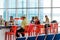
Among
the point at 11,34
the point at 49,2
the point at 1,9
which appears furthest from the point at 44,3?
the point at 11,34

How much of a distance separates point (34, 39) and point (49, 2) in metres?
5.96

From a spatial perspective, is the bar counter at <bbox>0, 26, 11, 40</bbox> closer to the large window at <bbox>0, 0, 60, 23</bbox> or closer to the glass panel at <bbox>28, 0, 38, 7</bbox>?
the large window at <bbox>0, 0, 60, 23</bbox>

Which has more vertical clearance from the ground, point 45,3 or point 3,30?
point 45,3

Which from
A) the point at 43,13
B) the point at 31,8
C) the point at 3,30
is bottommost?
the point at 43,13

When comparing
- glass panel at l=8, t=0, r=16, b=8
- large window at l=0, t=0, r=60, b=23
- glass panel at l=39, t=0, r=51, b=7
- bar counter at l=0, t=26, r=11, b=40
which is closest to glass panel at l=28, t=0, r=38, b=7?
large window at l=0, t=0, r=60, b=23

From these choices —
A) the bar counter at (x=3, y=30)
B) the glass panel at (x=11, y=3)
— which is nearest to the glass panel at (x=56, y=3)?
the glass panel at (x=11, y=3)

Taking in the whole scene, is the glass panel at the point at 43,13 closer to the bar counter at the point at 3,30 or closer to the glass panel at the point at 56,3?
the glass panel at the point at 56,3

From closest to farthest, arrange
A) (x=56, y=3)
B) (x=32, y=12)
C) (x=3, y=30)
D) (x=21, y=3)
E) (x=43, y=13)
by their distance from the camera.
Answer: (x=3, y=30) → (x=56, y=3) → (x=43, y=13) → (x=32, y=12) → (x=21, y=3)

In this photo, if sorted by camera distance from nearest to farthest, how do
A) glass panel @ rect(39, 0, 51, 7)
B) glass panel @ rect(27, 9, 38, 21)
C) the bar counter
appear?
the bar counter → glass panel @ rect(39, 0, 51, 7) → glass panel @ rect(27, 9, 38, 21)

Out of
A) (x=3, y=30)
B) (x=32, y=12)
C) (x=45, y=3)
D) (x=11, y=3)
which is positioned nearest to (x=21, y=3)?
(x=11, y=3)

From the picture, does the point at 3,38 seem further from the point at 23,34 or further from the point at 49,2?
the point at 49,2

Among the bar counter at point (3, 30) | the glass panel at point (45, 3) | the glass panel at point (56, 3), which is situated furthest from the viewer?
the glass panel at point (45, 3)

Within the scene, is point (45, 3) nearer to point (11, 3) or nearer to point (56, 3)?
point (56, 3)

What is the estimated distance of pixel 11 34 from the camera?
5.91 meters
